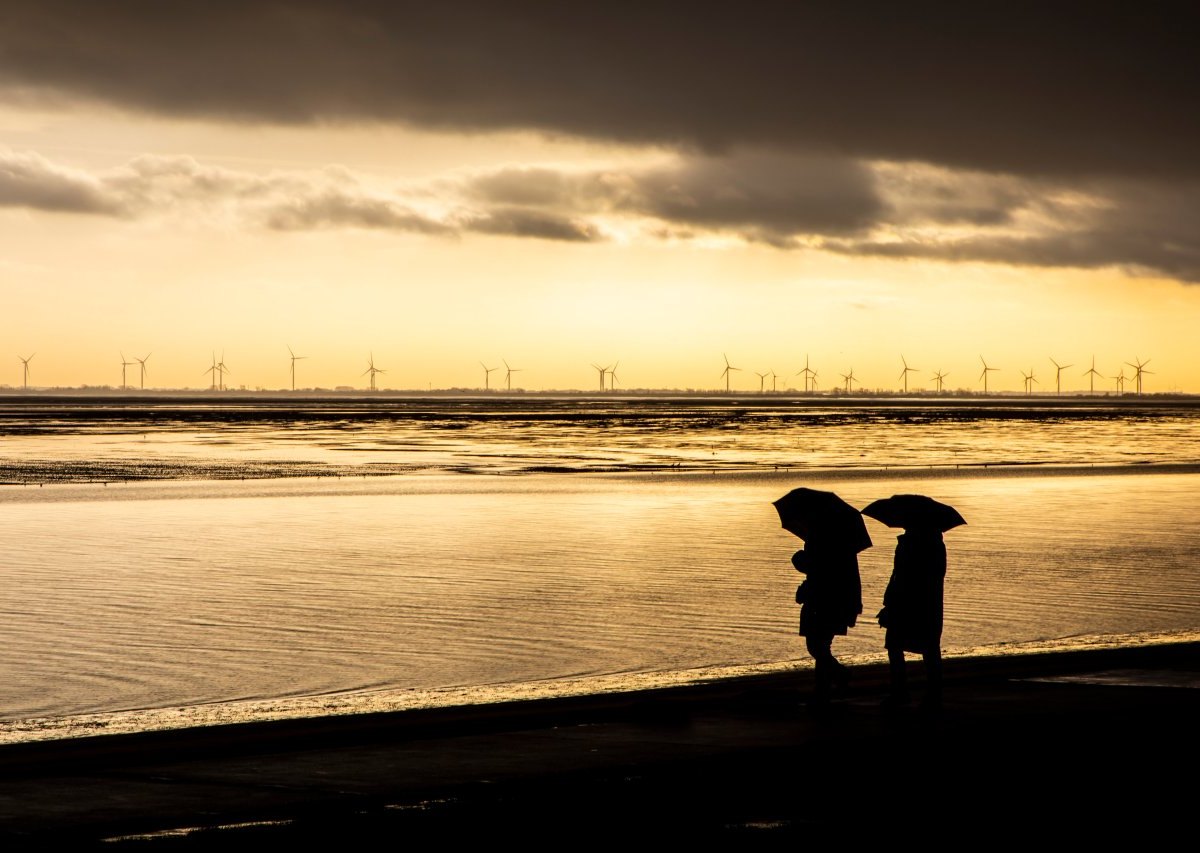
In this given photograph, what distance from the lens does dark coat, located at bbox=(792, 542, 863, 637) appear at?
14.3m

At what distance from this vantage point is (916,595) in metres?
14.4

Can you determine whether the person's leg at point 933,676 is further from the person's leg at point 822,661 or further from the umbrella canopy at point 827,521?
the umbrella canopy at point 827,521

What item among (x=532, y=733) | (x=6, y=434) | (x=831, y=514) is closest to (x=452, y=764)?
(x=532, y=733)

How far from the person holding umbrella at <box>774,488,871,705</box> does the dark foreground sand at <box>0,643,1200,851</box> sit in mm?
782

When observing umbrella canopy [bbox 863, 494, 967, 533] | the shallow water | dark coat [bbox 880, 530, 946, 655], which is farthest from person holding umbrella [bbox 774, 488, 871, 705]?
the shallow water

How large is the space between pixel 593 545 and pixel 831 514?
64.5ft

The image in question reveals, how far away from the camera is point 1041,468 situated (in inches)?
2586

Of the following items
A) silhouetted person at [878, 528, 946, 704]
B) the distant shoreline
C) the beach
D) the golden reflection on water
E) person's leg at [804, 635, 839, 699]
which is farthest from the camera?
the golden reflection on water

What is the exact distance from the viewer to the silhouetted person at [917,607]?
1426cm

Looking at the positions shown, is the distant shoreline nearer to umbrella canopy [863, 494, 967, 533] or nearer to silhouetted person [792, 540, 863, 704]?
silhouetted person [792, 540, 863, 704]

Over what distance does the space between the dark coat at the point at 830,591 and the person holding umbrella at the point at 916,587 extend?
1.30 feet

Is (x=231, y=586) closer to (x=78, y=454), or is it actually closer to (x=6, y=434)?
(x=78, y=454)

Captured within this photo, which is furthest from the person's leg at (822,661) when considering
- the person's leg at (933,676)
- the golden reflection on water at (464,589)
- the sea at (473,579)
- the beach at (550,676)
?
the golden reflection on water at (464,589)

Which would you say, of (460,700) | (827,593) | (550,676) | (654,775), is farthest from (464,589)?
(654,775)
